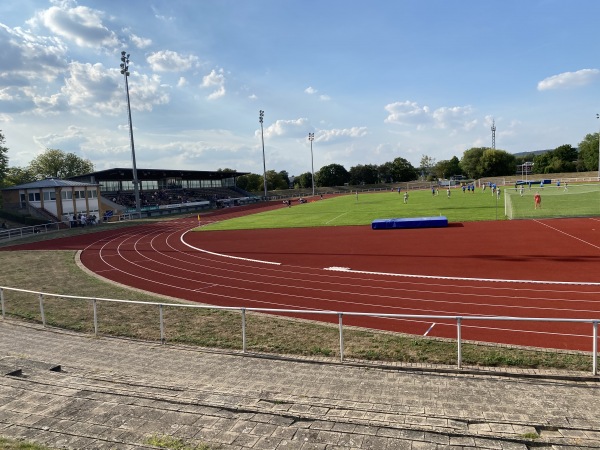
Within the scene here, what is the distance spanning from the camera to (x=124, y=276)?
20047mm

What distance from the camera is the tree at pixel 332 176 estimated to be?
4961 inches

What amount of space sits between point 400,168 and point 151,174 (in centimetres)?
8371

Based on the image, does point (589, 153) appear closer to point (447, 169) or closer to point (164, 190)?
point (447, 169)

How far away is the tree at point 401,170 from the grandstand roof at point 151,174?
193 feet

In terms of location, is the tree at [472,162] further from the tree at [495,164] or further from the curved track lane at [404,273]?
the curved track lane at [404,273]

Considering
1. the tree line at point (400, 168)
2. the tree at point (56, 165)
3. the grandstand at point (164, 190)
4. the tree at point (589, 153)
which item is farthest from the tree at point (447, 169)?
the tree at point (56, 165)

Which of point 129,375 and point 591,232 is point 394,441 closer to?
point 129,375

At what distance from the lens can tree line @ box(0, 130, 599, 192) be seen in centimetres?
10219

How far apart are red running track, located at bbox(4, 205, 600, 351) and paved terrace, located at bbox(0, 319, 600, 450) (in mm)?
3233

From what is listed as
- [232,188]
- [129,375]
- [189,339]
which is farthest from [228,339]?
[232,188]

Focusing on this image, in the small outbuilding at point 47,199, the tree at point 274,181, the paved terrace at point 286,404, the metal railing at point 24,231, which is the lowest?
the paved terrace at point 286,404

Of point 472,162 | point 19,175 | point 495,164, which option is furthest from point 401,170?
point 19,175

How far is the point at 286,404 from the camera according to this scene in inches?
257

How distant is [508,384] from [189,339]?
702 cm
